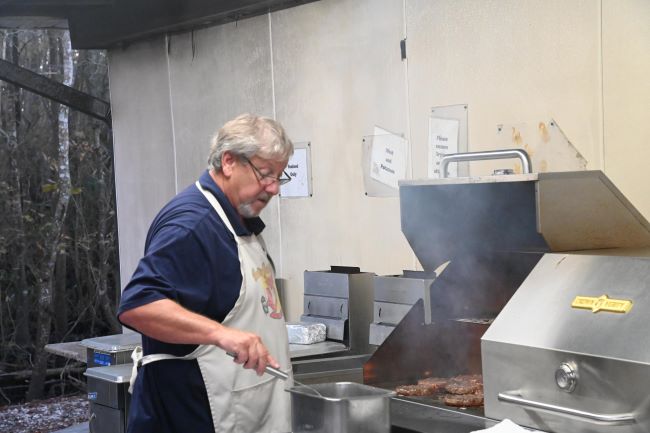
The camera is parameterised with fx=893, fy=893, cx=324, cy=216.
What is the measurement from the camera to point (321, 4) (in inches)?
182

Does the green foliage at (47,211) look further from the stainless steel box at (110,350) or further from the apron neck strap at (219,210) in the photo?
the apron neck strap at (219,210)

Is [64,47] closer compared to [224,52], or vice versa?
[224,52]

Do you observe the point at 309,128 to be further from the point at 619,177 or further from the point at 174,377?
the point at 174,377

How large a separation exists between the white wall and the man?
125 cm

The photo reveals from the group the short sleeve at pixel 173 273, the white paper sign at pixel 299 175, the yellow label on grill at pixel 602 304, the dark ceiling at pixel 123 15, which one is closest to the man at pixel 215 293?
the short sleeve at pixel 173 273

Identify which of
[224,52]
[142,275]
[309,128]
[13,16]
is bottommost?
[142,275]

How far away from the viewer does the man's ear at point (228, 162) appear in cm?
273

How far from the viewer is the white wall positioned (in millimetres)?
3281

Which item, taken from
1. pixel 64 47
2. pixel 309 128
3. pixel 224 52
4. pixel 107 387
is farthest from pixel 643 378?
pixel 64 47

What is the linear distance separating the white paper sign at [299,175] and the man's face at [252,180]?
2027 mm

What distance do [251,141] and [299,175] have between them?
7.10 ft

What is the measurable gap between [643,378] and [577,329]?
0.26 m

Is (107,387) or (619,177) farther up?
(619,177)

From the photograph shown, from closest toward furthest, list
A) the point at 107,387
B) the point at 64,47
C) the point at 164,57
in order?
the point at 107,387 < the point at 164,57 < the point at 64,47
